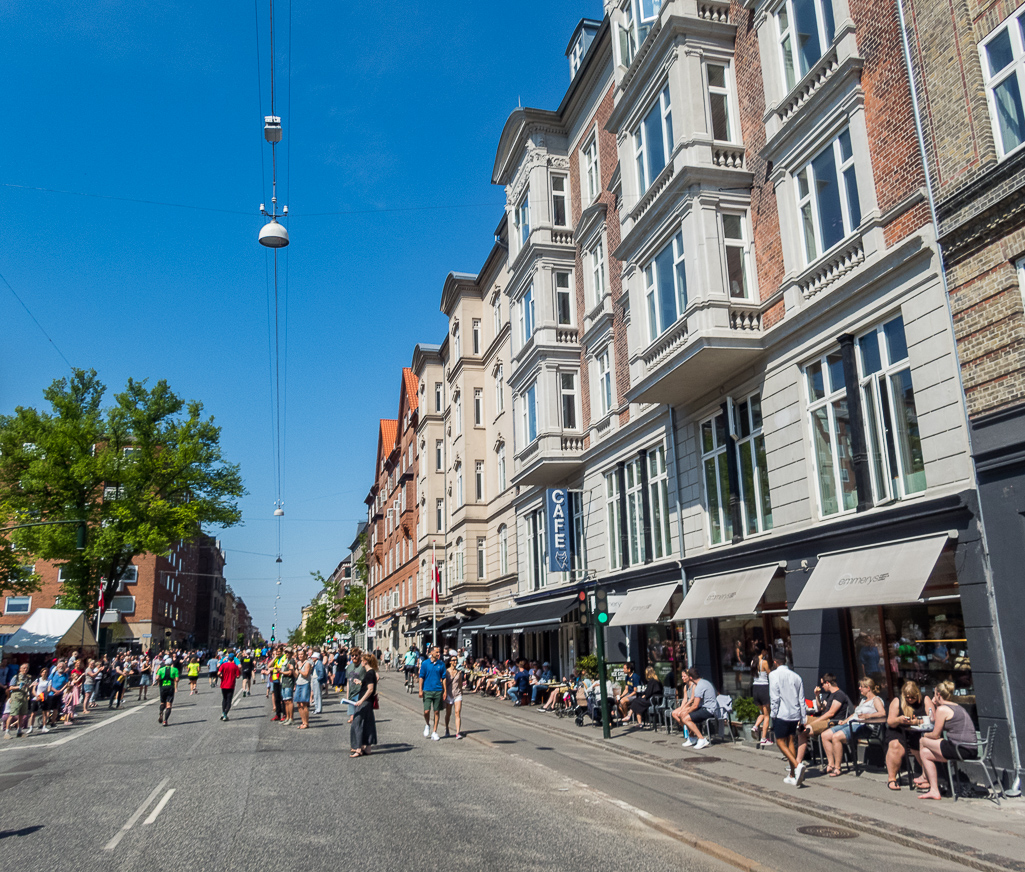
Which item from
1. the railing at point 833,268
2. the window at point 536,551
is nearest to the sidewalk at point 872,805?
the railing at point 833,268

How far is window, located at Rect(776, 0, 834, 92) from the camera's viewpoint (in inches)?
596

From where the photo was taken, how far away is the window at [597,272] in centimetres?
2573

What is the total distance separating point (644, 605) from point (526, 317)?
1328 cm

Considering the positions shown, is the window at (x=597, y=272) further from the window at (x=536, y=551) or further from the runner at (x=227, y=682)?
the runner at (x=227, y=682)

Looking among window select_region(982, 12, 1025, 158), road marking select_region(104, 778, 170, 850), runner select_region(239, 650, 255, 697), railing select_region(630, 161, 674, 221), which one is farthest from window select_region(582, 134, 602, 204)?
road marking select_region(104, 778, 170, 850)

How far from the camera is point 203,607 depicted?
11006 centimetres

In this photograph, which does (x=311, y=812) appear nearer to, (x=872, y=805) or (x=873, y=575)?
(x=872, y=805)

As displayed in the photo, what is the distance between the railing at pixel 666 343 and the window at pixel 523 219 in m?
12.1

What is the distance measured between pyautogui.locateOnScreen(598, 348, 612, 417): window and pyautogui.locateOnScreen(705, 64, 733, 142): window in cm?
832

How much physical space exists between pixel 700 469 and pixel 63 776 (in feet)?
44.9

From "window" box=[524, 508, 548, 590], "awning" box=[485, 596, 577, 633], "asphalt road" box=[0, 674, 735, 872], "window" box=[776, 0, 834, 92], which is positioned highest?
"window" box=[776, 0, 834, 92]

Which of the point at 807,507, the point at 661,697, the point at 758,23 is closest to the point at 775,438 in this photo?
the point at 807,507

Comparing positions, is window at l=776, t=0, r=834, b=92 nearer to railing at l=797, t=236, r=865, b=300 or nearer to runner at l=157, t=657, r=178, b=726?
railing at l=797, t=236, r=865, b=300

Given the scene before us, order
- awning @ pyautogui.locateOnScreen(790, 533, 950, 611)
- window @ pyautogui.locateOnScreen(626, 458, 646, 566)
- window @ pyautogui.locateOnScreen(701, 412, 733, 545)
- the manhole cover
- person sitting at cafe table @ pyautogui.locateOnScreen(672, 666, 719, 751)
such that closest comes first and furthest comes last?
the manhole cover, awning @ pyautogui.locateOnScreen(790, 533, 950, 611), person sitting at cafe table @ pyautogui.locateOnScreen(672, 666, 719, 751), window @ pyautogui.locateOnScreen(701, 412, 733, 545), window @ pyautogui.locateOnScreen(626, 458, 646, 566)
